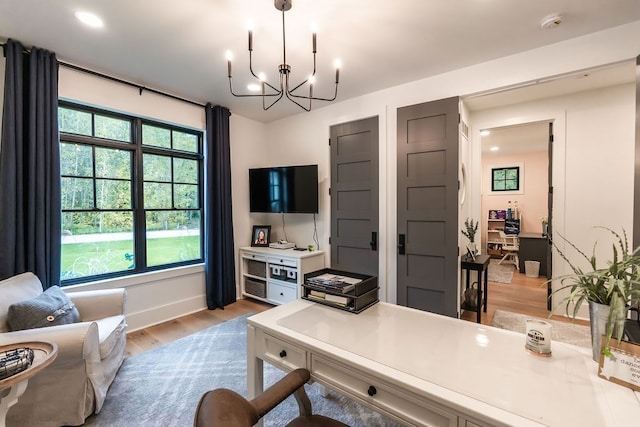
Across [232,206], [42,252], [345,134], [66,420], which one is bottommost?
[66,420]

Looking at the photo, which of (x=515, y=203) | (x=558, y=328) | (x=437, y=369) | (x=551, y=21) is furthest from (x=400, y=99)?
(x=515, y=203)

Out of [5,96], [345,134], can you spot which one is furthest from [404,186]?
[5,96]

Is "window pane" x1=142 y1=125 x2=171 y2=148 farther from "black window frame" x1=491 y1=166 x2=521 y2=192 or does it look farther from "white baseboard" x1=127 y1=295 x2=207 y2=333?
"black window frame" x1=491 y1=166 x2=521 y2=192

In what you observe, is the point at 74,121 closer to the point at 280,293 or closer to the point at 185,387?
the point at 185,387

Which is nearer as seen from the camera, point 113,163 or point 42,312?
point 42,312

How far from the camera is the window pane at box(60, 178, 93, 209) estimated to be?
271cm

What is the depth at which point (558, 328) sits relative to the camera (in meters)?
3.15

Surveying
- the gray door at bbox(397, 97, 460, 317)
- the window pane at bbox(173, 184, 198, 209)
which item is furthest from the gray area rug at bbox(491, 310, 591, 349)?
the window pane at bbox(173, 184, 198, 209)

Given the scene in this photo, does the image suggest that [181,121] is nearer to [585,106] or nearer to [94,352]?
[94,352]

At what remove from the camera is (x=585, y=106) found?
10.7 ft

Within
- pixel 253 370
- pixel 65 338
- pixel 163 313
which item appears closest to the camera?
pixel 253 370

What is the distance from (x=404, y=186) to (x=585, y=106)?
2341 millimetres

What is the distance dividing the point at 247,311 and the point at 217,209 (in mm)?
1378

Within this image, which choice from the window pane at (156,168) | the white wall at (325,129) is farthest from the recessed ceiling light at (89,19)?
the window pane at (156,168)
